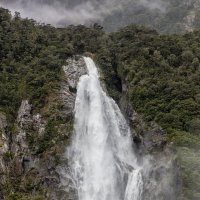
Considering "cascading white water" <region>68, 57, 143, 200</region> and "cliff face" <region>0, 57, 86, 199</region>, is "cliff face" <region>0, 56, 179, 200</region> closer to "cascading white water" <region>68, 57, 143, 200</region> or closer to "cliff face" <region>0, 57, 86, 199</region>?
"cliff face" <region>0, 57, 86, 199</region>

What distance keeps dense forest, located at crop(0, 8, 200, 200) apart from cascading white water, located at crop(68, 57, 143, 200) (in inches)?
143

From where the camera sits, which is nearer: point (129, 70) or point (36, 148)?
point (36, 148)

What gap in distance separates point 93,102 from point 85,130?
5.75 m

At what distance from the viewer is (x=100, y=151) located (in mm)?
60719

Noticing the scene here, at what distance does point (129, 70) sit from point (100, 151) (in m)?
15.9

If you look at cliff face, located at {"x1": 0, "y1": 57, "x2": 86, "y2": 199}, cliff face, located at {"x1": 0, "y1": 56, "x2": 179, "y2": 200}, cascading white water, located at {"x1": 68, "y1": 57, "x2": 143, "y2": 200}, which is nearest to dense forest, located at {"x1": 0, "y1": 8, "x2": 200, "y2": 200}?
cliff face, located at {"x1": 0, "y1": 56, "x2": 179, "y2": 200}

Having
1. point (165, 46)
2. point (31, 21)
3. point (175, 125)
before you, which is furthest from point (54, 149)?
point (31, 21)

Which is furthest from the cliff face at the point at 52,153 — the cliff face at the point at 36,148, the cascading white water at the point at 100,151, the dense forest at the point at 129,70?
the dense forest at the point at 129,70

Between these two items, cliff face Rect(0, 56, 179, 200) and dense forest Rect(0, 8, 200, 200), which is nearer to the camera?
cliff face Rect(0, 56, 179, 200)

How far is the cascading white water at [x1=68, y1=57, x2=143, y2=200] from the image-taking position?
184ft

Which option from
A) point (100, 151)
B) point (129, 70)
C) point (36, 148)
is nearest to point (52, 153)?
point (36, 148)

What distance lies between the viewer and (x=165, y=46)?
7456 centimetres

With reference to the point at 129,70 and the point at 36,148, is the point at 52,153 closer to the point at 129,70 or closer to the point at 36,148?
the point at 36,148

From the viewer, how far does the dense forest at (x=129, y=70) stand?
5884cm
